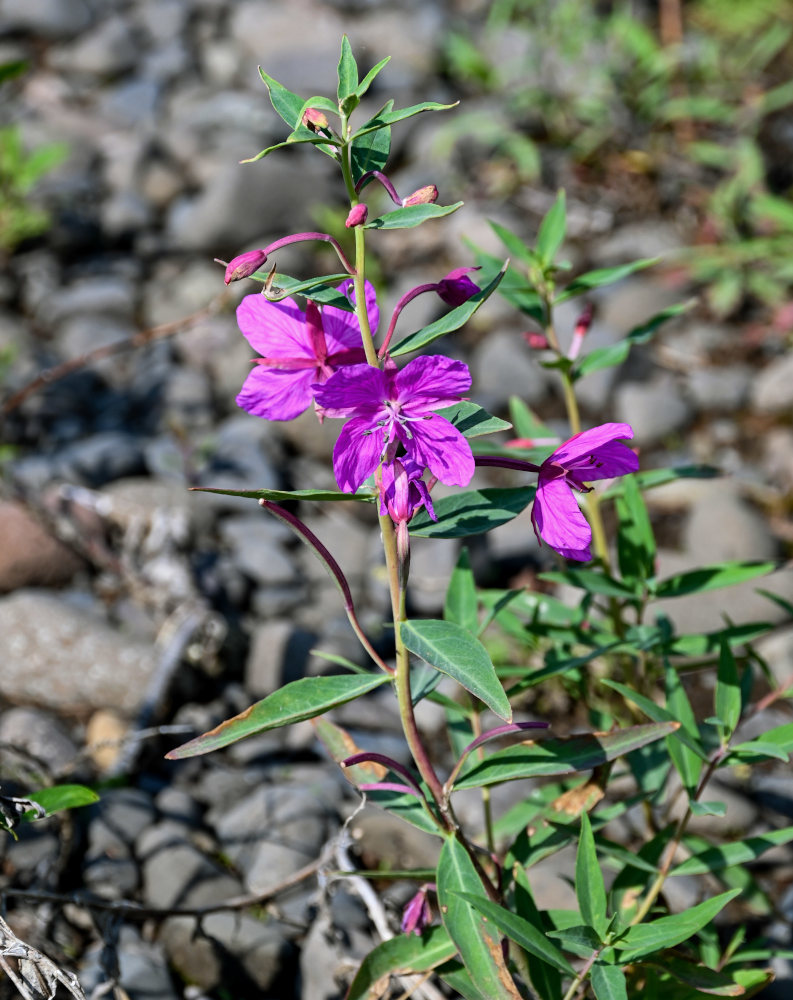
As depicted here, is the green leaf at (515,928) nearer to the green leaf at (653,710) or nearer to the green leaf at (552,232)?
the green leaf at (653,710)

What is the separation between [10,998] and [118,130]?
509 centimetres

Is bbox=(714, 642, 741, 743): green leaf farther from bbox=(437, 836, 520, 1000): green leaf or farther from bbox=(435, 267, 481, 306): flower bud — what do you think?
bbox=(435, 267, 481, 306): flower bud

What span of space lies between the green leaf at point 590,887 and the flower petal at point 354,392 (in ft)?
2.36

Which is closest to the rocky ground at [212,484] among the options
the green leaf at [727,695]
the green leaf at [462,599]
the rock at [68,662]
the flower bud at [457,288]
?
the rock at [68,662]

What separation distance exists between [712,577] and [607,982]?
0.94 meters

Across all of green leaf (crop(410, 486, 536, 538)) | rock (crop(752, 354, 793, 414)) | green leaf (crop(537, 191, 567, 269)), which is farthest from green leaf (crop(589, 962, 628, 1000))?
rock (crop(752, 354, 793, 414))

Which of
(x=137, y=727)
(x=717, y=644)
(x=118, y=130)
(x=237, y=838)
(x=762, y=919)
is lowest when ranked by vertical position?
(x=762, y=919)

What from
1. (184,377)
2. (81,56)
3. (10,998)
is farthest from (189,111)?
(10,998)

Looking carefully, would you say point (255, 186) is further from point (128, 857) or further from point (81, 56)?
point (128, 857)

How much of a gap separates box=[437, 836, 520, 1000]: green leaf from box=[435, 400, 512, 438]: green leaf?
0.67 meters

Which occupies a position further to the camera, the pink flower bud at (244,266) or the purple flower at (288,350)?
the purple flower at (288,350)

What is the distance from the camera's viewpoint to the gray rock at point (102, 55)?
20.9 ft

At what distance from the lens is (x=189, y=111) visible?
591cm

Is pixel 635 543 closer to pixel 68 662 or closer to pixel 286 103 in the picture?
pixel 286 103
